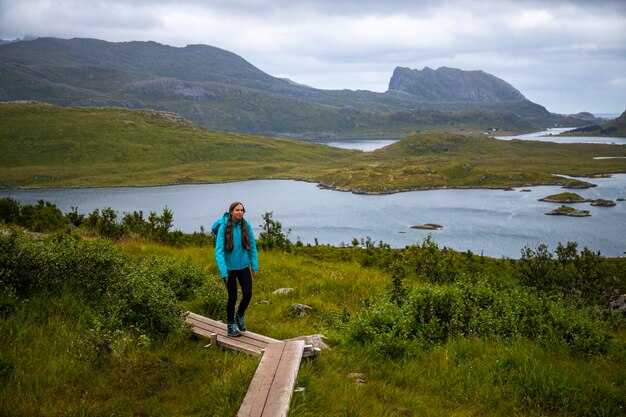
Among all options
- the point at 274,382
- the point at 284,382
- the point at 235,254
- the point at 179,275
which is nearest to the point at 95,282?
the point at 179,275

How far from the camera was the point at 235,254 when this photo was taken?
36.3ft

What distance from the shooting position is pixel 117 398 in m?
7.28

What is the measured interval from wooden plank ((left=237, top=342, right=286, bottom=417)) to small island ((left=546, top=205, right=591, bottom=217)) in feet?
538

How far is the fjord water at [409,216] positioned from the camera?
120750 mm

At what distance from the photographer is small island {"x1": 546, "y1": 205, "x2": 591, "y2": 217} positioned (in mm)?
147250

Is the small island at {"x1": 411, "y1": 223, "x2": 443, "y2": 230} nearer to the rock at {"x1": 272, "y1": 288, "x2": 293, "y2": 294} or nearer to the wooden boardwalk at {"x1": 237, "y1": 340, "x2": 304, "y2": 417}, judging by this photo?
the rock at {"x1": 272, "y1": 288, "x2": 293, "y2": 294}

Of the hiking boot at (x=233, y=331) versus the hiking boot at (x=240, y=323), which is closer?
the hiking boot at (x=233, y=331)

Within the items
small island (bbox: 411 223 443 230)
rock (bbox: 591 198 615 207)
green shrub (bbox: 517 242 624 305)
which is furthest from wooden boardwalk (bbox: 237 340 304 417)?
rock (bbox: 591 198 615 207)

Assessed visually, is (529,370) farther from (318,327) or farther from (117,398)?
(117,398)

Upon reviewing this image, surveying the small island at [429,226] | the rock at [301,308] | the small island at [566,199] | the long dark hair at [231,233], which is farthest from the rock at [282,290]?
the small island at [566,199]

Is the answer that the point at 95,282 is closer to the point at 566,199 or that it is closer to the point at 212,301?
the point at 212,301

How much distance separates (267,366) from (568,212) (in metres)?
167

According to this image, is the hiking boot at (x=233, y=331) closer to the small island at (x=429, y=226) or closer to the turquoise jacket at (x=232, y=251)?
the turquoise jacket at (x=232, y=251)

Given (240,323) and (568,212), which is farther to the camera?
(568,212)
